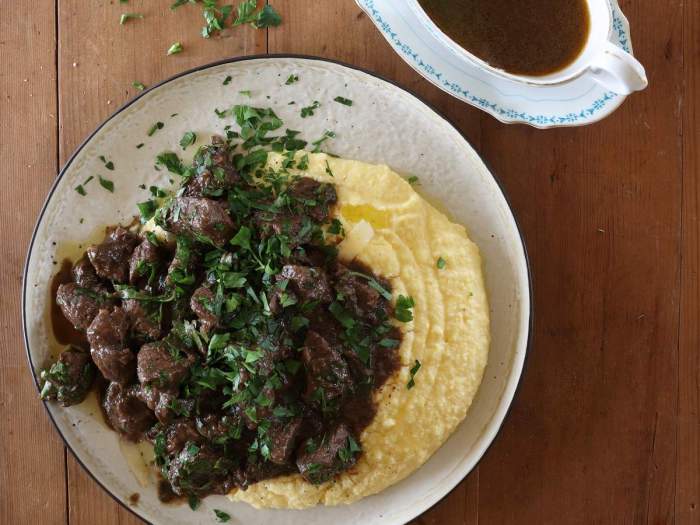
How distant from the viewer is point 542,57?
125 inches

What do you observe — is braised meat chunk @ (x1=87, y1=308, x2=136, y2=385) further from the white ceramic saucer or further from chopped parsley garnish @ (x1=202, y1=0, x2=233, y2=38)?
the white ceramic saucer

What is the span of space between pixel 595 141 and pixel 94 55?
9.72ft

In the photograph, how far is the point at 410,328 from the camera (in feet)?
10.8

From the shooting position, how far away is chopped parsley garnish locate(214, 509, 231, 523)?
A: 3.50 meters

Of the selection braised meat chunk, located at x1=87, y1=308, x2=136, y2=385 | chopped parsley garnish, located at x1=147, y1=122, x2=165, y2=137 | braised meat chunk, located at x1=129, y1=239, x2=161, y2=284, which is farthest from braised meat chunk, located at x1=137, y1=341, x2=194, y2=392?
chopped parsley garnish, located at x1=147, y1=122, x2=165, y2=137

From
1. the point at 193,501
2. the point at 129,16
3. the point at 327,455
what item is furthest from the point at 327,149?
the point at 193,501

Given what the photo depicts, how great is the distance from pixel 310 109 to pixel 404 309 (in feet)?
3.94

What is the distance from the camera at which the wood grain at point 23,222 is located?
12.7ft

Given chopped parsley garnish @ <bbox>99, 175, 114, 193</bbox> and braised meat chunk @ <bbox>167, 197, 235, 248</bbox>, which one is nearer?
braised meat chunk @ <bbox>167, 197, 235, 248</bbox>

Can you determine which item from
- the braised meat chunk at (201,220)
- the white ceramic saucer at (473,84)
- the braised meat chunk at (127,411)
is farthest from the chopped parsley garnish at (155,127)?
the braised meat chunk at (127,411)

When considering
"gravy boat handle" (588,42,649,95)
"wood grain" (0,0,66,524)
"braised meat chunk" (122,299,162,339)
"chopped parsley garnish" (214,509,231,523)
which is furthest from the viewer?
"wood grain" (0,0,66,524)

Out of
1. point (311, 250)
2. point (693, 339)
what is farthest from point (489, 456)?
point (311, 250)

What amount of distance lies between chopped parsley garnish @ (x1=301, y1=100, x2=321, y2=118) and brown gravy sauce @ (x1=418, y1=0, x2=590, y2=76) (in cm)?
75

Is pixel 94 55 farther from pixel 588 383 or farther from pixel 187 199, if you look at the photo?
pixel 588 383
